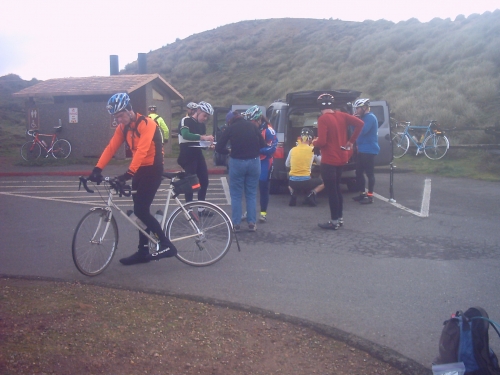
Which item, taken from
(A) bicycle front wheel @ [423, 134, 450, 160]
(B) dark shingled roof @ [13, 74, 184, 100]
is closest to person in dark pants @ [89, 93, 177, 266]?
(A) bicycle front wheel @ [423, 134, 450, 160]

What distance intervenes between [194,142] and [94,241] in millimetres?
2865

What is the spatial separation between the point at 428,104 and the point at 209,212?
17.9 metres

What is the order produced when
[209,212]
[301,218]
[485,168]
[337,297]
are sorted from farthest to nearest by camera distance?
[485,168] < [301,218] < [209,212] < [337,297]

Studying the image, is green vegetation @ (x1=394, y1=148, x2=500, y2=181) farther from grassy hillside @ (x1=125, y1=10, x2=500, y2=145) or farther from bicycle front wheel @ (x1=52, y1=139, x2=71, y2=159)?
bicycle front wheel @ (x1=52, y1=139, x2=71, y2=159)

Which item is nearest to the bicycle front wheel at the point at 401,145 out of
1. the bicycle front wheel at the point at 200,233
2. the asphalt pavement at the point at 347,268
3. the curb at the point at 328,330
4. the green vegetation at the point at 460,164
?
the green vegetation at the point at 460,164

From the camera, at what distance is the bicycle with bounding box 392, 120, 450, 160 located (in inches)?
676

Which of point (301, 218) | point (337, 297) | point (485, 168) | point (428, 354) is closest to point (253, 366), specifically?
point (428, 354)

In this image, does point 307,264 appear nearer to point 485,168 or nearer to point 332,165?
point 332,165

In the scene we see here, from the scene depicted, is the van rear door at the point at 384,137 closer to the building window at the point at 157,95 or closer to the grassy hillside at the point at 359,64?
the grassy hillside at the point at 359,64

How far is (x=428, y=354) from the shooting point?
4.14 m

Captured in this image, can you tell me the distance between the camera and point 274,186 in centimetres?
1167

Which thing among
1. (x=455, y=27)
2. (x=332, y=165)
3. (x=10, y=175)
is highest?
(x=455, y=27)

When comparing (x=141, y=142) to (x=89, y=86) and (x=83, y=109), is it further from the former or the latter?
(x=89, y=86)

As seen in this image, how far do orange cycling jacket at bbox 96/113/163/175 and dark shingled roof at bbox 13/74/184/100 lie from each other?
13.0 metres
